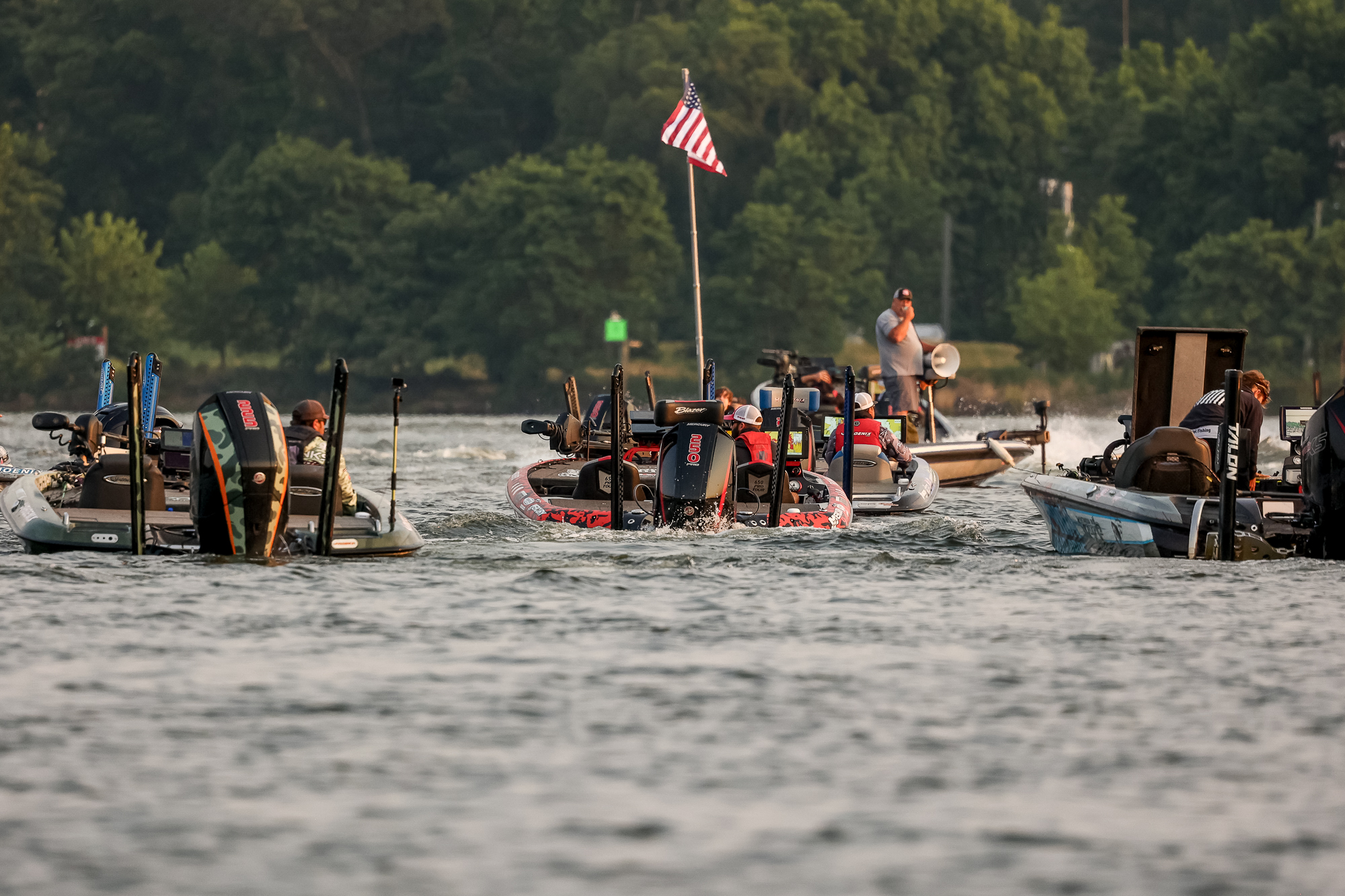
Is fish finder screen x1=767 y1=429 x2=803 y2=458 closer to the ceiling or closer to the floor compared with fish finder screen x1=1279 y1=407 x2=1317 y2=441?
closer to the floor

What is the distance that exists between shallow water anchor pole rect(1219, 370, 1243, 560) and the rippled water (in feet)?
1.16

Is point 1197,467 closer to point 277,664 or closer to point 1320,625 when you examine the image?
point 1320,625

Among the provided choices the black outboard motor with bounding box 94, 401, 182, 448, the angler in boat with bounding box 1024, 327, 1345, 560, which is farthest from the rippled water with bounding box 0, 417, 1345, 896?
the black outboard motor with bounding box 94, 401, 182, 448

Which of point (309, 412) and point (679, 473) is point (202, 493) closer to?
point (309, 412)

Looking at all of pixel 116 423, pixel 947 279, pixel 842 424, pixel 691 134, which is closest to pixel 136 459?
pixel 116 423

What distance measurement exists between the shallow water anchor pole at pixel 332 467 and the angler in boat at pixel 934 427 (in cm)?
1094

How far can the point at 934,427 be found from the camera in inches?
1117

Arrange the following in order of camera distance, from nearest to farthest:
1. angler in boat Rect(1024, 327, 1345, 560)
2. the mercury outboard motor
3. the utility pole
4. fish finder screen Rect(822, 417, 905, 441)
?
the mercury outboard motor < angler in boat Rect(1024, 327, 1345, 560) < fish finder screen Rect(822, 417, 905, 441) < the utility pole

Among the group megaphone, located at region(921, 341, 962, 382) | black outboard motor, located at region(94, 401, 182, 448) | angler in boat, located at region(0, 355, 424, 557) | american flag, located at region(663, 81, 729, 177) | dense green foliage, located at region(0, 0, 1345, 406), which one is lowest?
angler in boat, located at region(0, 355, 424, 557)

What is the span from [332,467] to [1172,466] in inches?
246

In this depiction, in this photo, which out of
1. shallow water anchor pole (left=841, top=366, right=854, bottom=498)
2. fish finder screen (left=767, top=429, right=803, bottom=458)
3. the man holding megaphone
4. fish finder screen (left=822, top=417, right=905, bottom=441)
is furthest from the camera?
the man holding megaphone

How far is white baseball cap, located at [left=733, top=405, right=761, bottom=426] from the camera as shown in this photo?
64.3 feet

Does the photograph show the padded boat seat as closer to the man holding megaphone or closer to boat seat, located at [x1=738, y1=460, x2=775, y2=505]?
boat seat, located at [x1=738, y1=460, x2=775, y2=505]

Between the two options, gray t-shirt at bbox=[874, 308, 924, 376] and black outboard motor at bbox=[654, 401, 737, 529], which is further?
gray t-shirt at bbox=[874, 308, 924, 376]
